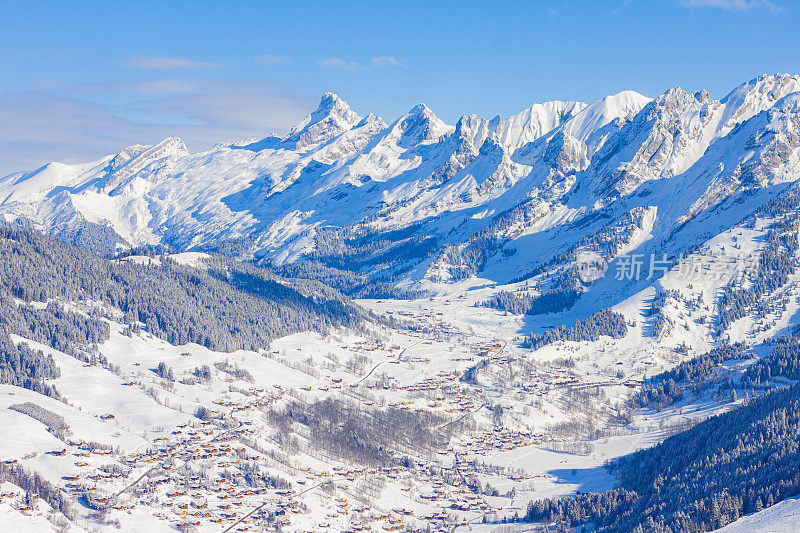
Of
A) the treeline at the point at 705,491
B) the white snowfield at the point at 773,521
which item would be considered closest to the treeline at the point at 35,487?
the treeline at the point at 705,491

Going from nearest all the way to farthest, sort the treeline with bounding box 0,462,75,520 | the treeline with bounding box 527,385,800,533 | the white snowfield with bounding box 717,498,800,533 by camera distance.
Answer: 1. the white snowfield with bounding box 717,498,800,533
2. the treeline with bounding box 527,385,800,533
3. the treeline with bounding box 0,462,75,520

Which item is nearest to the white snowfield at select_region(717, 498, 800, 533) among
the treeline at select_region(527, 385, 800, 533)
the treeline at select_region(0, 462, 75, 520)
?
the treeline at select_region(527, 385, 800, 533)

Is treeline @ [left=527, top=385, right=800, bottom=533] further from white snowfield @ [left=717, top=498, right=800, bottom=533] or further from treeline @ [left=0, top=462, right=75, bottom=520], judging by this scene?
treeline @ [left=0, top=462, right=75, bottom=520]

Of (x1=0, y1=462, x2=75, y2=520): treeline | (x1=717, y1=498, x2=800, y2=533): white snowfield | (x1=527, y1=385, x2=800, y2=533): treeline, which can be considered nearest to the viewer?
(x1=717, y1=498, x2=800, y2=533): white snowfield

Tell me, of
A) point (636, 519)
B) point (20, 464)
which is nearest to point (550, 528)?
point (636, 519)

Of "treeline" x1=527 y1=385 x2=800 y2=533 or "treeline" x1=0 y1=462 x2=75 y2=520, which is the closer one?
"treeline" x1=527 y1=385 x2=800 y2=533

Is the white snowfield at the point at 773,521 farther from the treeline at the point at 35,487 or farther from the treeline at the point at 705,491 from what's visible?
the treeline at the point at 35,487

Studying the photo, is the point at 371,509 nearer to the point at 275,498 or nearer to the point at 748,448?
the point at 275,498

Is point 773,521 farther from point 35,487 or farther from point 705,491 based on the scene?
point 35,487

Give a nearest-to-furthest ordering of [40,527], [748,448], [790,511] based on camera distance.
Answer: [790,511], [40,527], [748,448]
